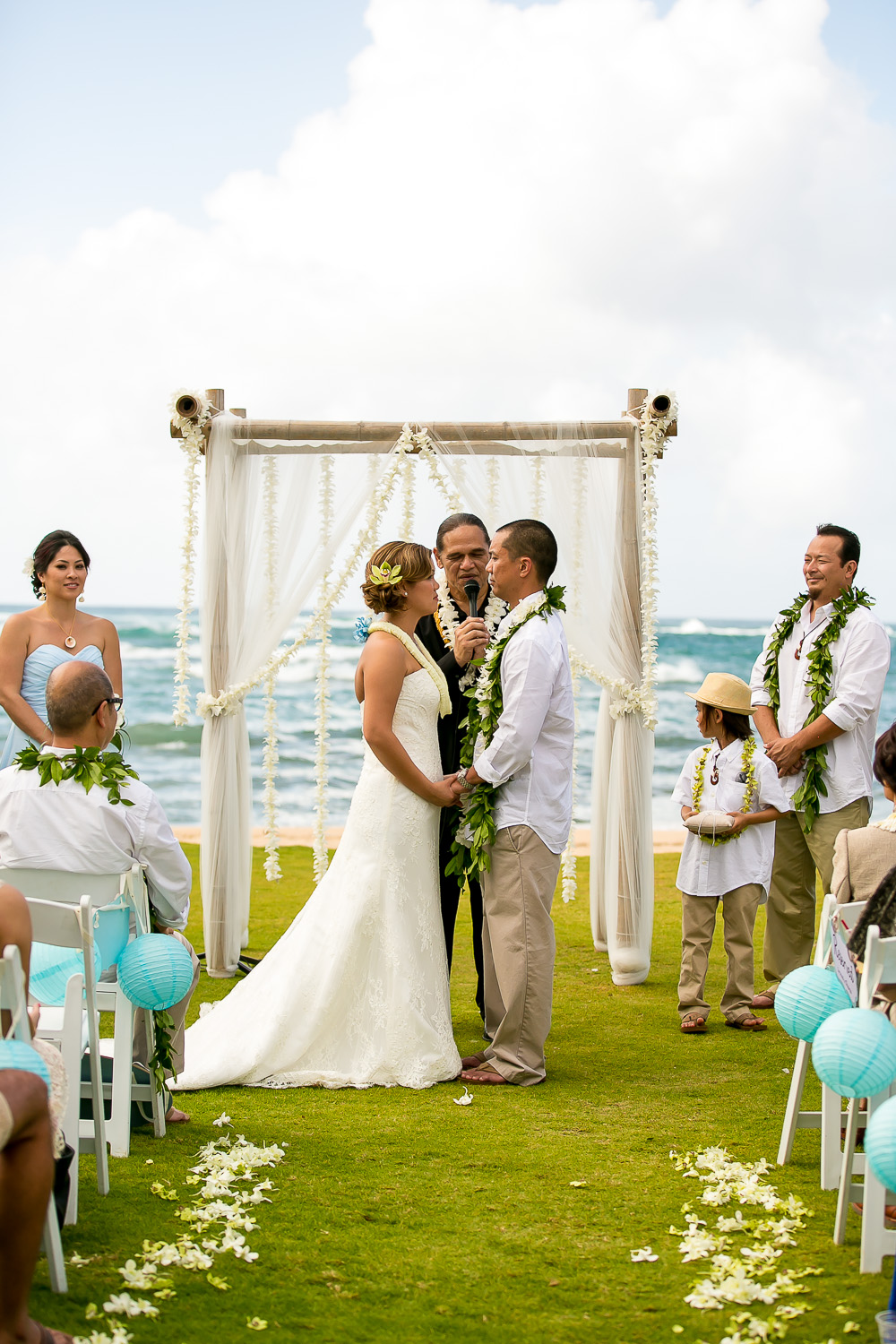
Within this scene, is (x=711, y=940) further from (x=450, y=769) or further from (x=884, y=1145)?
(x=884, y=1145)

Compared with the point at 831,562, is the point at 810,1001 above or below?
below

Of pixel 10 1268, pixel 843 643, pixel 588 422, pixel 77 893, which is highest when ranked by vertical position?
pixel 588 422

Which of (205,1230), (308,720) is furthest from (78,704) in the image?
(308,720)

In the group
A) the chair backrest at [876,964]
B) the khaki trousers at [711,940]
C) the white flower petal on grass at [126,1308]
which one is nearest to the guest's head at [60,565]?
the khaki trousers at [711,940]

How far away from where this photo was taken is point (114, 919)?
326 centimetres

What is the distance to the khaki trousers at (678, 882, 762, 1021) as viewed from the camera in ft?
16.8

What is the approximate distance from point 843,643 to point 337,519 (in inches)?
103

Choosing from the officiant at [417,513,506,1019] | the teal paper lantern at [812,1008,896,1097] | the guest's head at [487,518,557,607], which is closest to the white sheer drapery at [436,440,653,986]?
the officiant at [417,513,506,1019]

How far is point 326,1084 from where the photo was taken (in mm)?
4281

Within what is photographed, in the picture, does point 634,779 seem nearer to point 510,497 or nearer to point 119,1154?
point 510,497

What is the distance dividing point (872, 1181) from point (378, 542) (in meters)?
4.19

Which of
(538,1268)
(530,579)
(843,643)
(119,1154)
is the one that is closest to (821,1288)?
(538,1268)

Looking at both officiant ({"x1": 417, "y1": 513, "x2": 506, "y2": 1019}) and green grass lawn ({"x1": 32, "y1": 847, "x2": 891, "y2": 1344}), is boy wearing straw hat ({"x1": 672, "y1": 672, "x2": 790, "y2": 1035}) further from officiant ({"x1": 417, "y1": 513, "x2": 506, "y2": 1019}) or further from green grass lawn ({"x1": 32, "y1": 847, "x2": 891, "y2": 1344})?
officiant ({"x1": 417, "y1": 513, "x2": 506, "y2": 1019})

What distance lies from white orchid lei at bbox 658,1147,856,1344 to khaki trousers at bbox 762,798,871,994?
81.4 inches
